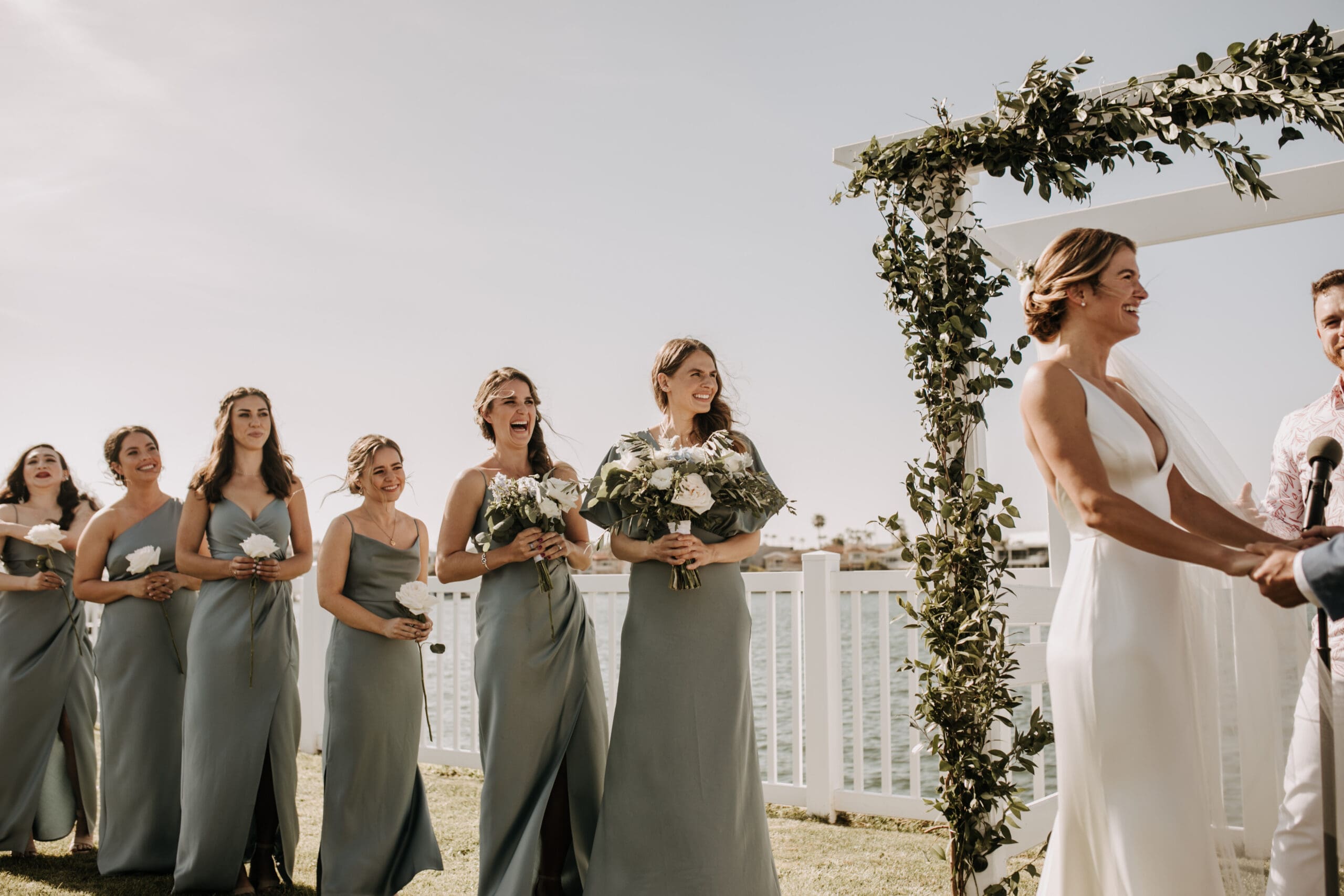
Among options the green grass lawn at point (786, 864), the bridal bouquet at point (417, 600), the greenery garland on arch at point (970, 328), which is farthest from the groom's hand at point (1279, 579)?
the bridal bouquet at point (417, 600)

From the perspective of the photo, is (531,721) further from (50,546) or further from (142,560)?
(50,546)

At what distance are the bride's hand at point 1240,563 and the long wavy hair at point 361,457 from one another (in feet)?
12.2

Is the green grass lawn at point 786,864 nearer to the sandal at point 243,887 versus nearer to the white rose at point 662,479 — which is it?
the sandal at point 243,887

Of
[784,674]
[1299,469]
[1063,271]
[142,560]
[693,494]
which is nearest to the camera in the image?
[1063,271]

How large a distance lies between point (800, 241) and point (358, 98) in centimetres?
1014

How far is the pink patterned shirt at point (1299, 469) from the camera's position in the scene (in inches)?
136

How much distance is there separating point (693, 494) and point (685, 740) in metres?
0.98

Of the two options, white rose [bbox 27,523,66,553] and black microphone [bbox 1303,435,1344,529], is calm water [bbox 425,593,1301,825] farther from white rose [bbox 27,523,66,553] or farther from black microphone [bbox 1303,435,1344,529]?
white rose [bbox 27,523,66,553]

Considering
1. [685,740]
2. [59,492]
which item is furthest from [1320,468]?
[59,492]

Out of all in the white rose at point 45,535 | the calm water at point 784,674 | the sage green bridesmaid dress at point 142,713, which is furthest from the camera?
the calm water at point 784,674

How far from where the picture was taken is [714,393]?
4.18 metres

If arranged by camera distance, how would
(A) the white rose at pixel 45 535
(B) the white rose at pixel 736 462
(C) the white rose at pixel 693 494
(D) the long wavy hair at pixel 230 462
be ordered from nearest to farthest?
(C) the white rose at pixel 693 494 < (B) the white rose at pixel 736 462 < (D) the long wavy hair at pixel 230 462 < (A) the white rose at pixel 45 535

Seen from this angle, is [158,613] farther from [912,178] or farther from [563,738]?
[912,178]

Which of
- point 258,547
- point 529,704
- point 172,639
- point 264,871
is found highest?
point 258,547
